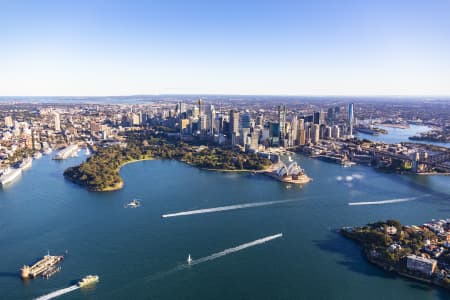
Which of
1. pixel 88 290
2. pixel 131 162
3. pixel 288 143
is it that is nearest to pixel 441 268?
pixel 88 290

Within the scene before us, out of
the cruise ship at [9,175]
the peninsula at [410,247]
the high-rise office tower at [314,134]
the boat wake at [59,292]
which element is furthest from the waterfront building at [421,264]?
the high-rise office tower at [314,134]

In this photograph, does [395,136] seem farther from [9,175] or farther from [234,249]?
[9,175]

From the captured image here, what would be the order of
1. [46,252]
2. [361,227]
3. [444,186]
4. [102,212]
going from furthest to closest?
[444,186] < [102,212] < [361,227] < [46,252]

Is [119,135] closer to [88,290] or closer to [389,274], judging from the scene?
[88,290]

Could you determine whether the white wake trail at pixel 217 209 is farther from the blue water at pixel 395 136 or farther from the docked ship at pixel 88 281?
the blue water at pixel 395 136

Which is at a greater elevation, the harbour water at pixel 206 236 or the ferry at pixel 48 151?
the ferry at pixel 48 151

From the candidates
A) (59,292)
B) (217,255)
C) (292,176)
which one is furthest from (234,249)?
(292,176)

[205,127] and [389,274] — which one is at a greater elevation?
[205,127]
